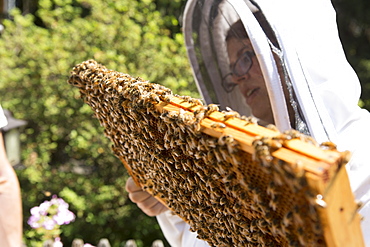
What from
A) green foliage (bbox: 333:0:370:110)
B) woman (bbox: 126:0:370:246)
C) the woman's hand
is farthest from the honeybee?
green foliage (bbox: 333:0:370:110)

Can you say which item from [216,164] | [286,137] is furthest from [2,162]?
[286,137]

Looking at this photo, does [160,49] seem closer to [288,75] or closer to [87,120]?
[87,120]

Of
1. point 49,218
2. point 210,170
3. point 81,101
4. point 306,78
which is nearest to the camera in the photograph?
point 210,170

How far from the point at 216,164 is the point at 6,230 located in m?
1.31

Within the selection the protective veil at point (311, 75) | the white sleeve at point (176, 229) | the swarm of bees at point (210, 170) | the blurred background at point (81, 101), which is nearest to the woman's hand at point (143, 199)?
the white sleeve at point (176, 229)

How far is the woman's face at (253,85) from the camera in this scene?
5.97ft

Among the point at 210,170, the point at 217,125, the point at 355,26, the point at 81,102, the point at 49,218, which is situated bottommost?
the point at 355,26

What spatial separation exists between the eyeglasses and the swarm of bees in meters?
0.68

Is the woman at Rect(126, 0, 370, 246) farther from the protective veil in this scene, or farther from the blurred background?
the blurred background

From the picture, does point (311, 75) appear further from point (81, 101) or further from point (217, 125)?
point (81, 101)

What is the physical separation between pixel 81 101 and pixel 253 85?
3145 mm

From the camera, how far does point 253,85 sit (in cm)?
188

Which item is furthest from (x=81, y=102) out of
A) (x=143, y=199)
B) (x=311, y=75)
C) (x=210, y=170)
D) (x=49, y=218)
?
(x=210, y=170)

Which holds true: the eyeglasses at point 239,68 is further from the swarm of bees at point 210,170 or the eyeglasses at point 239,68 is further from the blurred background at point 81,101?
the blurred background at point 81,101
